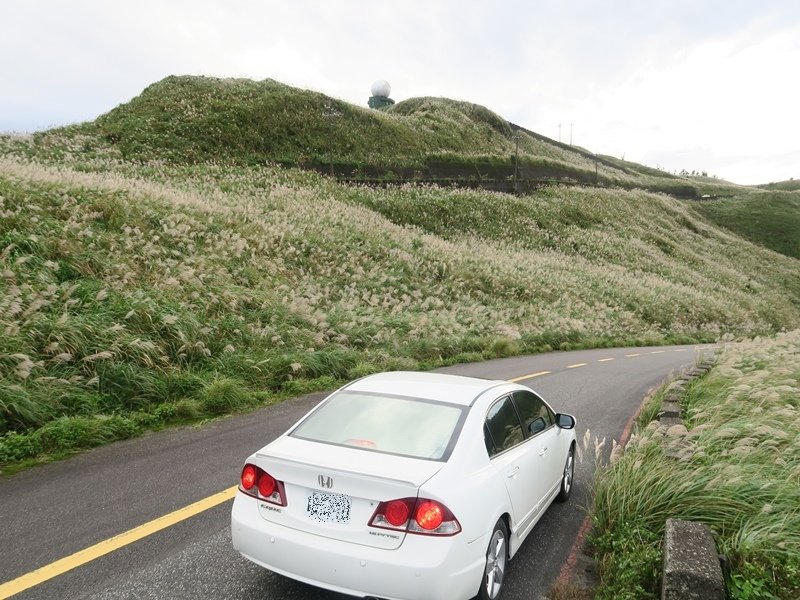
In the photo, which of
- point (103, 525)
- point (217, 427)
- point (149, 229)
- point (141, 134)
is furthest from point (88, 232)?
A: point (141, 134)

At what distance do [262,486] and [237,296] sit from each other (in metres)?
8.22

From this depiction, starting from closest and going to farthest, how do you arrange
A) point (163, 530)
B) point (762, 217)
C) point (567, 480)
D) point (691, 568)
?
point (691, 568) < point (163, 530) < point (567, 480) < point (762, 217)

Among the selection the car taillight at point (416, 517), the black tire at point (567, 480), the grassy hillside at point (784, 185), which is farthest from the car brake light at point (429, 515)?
the grassy hillside at point (784, 185)

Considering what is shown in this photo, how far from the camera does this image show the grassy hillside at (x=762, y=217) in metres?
69.3

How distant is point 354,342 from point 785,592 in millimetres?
9864

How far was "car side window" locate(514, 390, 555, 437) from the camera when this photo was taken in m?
4.79

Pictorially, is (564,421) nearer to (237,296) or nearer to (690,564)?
(690,564)

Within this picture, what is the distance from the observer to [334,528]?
3.23 meters

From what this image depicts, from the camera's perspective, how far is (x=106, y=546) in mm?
4152

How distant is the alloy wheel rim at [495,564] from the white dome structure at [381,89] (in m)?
87.9

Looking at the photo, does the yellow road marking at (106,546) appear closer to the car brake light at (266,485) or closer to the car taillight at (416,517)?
the car brake light at (266,485)

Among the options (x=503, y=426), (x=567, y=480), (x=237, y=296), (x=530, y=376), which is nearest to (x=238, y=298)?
(x=237, y=296)

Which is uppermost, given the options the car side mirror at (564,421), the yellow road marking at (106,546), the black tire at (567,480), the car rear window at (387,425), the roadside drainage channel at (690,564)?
the car rear window at (387,425)

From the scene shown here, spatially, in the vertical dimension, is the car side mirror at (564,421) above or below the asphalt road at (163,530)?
above
